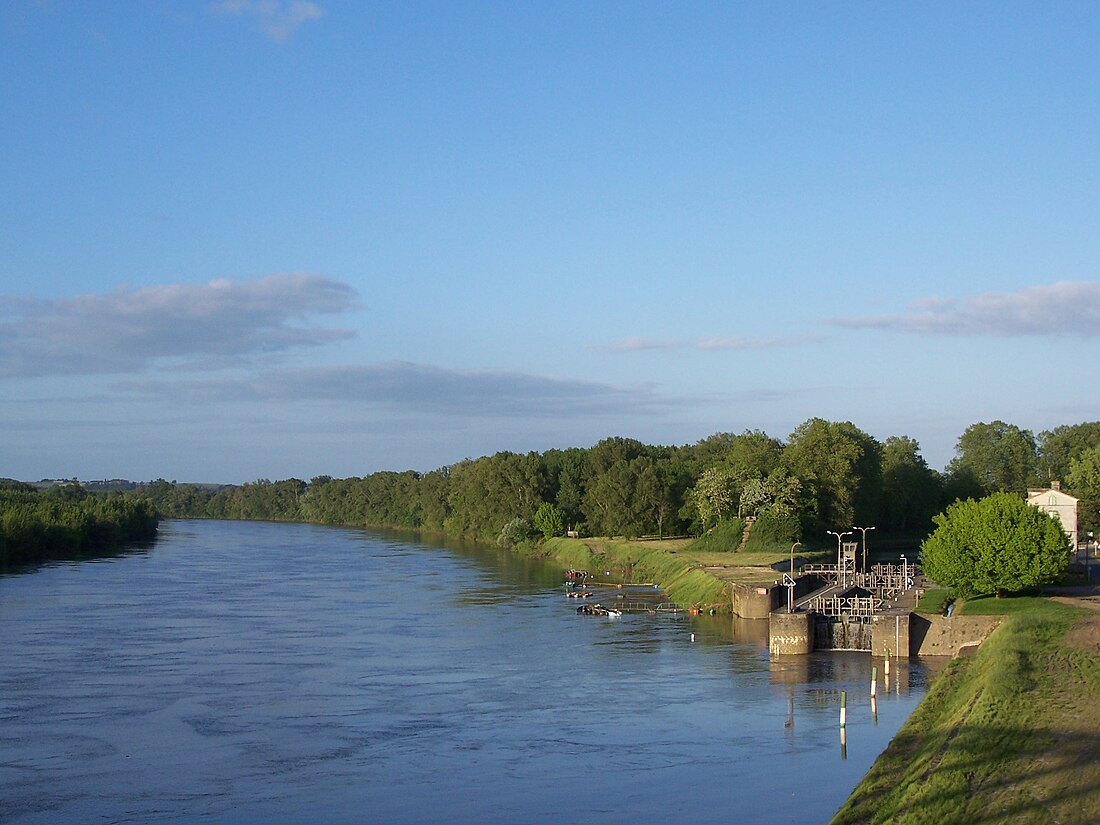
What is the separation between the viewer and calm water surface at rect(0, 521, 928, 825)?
2666cm

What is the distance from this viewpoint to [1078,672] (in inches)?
1243

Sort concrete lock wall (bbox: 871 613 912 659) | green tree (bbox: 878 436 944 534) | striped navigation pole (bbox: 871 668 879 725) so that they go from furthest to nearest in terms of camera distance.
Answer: green tree (bbox: 878 436 944 534) → concrete lock wall (bbox: 871 613 912 659) → striped navigation pole (bbox: 871 668 879 725)

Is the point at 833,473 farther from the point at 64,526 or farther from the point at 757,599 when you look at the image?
the point at 64,526

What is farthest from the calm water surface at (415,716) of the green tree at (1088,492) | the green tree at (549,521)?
the green tree at (549,521)

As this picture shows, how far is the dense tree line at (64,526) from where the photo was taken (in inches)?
3570

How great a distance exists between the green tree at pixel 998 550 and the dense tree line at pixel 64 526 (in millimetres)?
67697

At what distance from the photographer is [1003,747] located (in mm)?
25156

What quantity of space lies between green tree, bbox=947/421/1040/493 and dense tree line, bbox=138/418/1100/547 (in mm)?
128

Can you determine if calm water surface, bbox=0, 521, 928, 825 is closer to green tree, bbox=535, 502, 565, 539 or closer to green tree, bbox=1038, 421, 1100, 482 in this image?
green tree, bbox=535, 502, 565, 539

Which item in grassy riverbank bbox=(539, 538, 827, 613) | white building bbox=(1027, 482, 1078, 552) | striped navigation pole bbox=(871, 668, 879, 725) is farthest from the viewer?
white building bbox=(1027, 482, 1078, 552)

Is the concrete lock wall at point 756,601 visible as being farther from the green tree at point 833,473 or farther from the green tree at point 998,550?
the green tree at point 833,473

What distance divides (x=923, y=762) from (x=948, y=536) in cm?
2373

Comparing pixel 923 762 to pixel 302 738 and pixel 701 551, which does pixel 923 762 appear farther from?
pixel 701 551

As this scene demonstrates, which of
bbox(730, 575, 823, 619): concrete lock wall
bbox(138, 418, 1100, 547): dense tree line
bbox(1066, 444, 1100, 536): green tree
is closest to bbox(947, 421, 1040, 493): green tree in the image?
bbox(138, 418, 1100, 547): dense tree line
